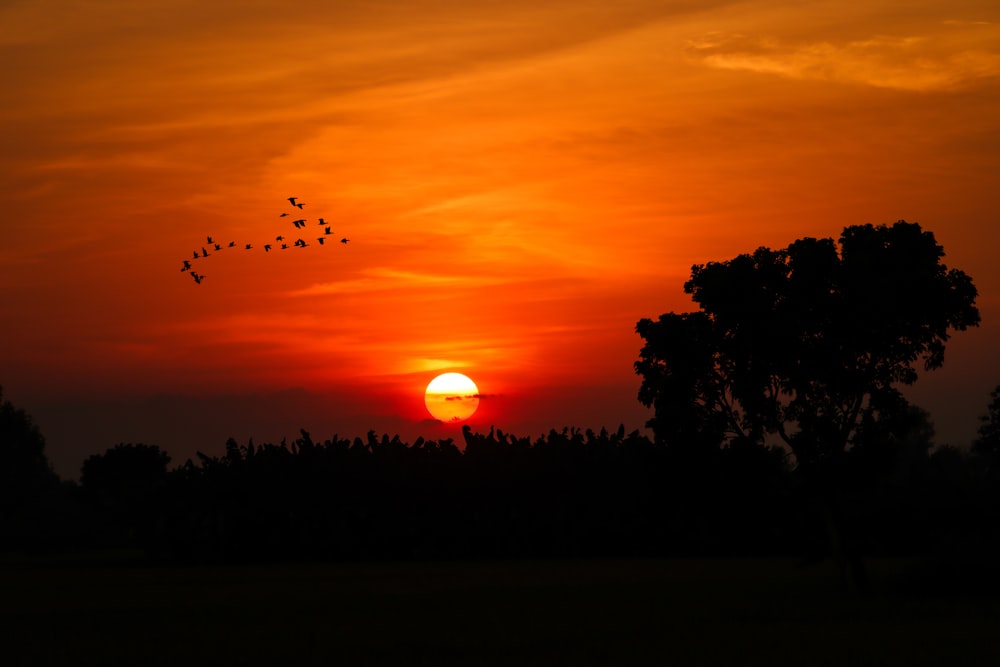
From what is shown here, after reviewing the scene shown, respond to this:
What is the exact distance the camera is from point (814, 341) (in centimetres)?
4150

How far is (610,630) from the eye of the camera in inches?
1246

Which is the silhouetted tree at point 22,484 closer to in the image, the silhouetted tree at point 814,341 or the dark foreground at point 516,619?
the dark foreground at point 516,619

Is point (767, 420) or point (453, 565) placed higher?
point (767, 420)

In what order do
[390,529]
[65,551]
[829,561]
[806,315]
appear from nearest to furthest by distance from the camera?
[806,315] → [829,561] → [390,529] → [65,551]

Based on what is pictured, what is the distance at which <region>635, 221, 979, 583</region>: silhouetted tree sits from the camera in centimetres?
4094

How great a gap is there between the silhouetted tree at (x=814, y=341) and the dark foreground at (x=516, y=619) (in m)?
5.39

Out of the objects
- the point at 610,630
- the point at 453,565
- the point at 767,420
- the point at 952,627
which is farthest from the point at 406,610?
the point at 453,565

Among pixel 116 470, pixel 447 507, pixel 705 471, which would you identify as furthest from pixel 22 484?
pixel 705 471

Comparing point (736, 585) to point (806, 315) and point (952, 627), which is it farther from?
point (952, 627)

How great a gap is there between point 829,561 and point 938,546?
832 inches

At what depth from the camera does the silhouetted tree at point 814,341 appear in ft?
134

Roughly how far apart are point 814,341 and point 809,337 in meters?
0.23

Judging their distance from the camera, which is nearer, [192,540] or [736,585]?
[736,585]

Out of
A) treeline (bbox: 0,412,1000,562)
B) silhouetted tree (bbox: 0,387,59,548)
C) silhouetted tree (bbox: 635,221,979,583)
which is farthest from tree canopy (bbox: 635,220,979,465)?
silhouetted tree (bbox: 0,387,59,548)
